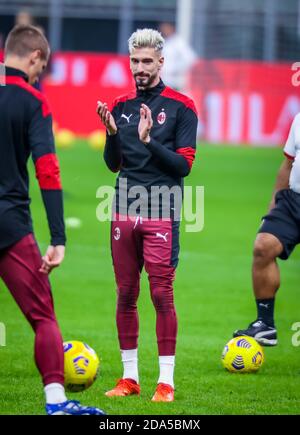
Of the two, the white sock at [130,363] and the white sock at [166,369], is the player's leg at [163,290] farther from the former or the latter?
the white sock at [130,363]

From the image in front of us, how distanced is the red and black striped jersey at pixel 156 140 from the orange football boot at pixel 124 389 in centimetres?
125

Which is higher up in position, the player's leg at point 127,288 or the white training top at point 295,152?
the white training top at point 295,152

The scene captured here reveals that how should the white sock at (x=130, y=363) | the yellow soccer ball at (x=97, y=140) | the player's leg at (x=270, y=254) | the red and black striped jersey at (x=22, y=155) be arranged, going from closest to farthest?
the red and black striped jersey at (x=22, y=155) → the white sock at (x=130, y=363) → the player's leg at (x=270, y=254) → the yellow soccer ball at (x=97, y=140)

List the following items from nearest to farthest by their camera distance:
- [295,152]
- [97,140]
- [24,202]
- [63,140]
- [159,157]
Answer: [24,202]
[159,157]
[295,152]
[97,140]
[63,140]

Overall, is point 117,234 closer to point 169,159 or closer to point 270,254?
point 169,159

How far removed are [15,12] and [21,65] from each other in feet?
105

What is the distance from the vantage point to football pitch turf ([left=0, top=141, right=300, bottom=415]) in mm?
7176

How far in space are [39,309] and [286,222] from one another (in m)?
3.09

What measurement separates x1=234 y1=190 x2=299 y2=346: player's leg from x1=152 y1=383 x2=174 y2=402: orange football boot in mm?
1669

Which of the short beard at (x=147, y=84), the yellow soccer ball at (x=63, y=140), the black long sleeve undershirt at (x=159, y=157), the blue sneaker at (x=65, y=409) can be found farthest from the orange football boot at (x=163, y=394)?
the yellow soccer ball at (x=63, y=140)

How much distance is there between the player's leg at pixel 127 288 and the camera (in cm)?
723

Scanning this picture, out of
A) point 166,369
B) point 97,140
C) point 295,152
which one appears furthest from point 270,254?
point 97,140

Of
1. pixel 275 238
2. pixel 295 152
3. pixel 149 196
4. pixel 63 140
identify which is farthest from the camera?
pixel 63 140

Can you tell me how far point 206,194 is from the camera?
1983 centimetres
